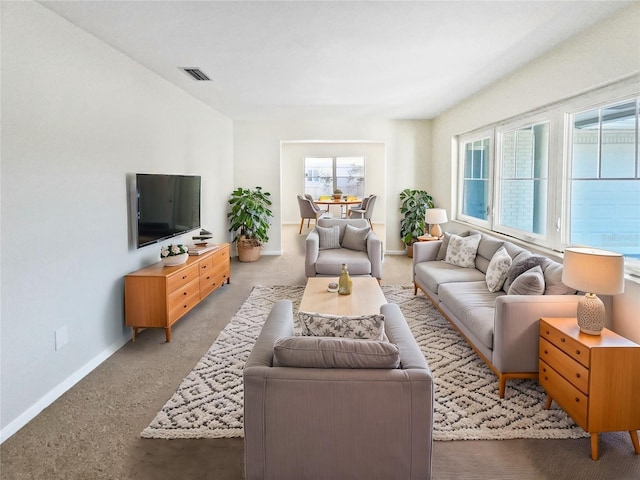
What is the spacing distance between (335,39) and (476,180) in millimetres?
3564

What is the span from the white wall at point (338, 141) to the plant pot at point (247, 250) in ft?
2.54

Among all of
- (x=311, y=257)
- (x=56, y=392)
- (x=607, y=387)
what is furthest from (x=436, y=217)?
(x=56, y=392)

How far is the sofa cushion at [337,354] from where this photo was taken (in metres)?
1.93

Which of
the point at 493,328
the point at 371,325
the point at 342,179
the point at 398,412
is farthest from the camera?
the point at 342,179

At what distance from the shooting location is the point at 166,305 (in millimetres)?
3936

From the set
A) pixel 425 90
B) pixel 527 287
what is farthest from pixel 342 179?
pixel 527 287

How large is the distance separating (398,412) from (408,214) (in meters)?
6.45

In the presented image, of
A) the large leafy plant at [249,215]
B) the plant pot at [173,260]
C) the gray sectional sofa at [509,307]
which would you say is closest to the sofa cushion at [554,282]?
the gray sectional sofa at [509,307]

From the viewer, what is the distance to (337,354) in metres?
1.94

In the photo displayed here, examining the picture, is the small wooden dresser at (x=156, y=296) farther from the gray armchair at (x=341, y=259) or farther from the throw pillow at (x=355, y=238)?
the throw pillow at (x=355, y=238)

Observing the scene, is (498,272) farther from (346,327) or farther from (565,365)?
(346,327)

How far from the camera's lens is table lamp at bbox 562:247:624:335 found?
98.2 inches

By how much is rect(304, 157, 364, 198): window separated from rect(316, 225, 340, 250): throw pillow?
7067mm

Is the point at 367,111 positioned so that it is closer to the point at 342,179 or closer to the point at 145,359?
the point at 145,359
